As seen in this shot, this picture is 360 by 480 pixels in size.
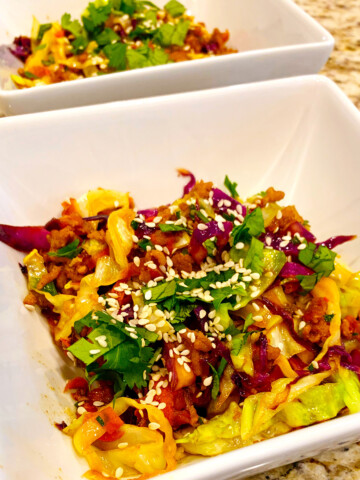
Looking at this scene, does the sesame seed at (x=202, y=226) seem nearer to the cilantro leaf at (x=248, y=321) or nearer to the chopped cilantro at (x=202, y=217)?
the chopped cilantro at (x=202, y=217)

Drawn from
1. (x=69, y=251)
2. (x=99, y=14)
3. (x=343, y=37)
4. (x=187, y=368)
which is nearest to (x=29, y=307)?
(x=69, y=251)

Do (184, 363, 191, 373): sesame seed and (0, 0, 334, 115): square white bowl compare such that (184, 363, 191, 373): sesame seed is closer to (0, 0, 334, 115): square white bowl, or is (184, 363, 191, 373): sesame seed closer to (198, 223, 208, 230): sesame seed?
(198, 223, 208, 230): sesame seed

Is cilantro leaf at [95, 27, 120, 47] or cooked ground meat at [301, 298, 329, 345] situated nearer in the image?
cooked ground meat at [301, 298, 329, 345]

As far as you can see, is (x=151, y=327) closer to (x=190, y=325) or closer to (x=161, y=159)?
(x=190, y=325)

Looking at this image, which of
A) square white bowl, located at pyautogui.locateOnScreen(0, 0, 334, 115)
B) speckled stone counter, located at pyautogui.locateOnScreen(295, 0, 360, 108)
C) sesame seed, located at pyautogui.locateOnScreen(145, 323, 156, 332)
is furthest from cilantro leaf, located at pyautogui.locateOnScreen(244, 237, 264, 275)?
speckled stone counter, located at pyautogui.locateOnScreen(295, 0, 360, 108)

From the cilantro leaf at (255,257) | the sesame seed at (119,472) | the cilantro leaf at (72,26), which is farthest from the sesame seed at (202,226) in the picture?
the cilantro leaf at (72,26)
